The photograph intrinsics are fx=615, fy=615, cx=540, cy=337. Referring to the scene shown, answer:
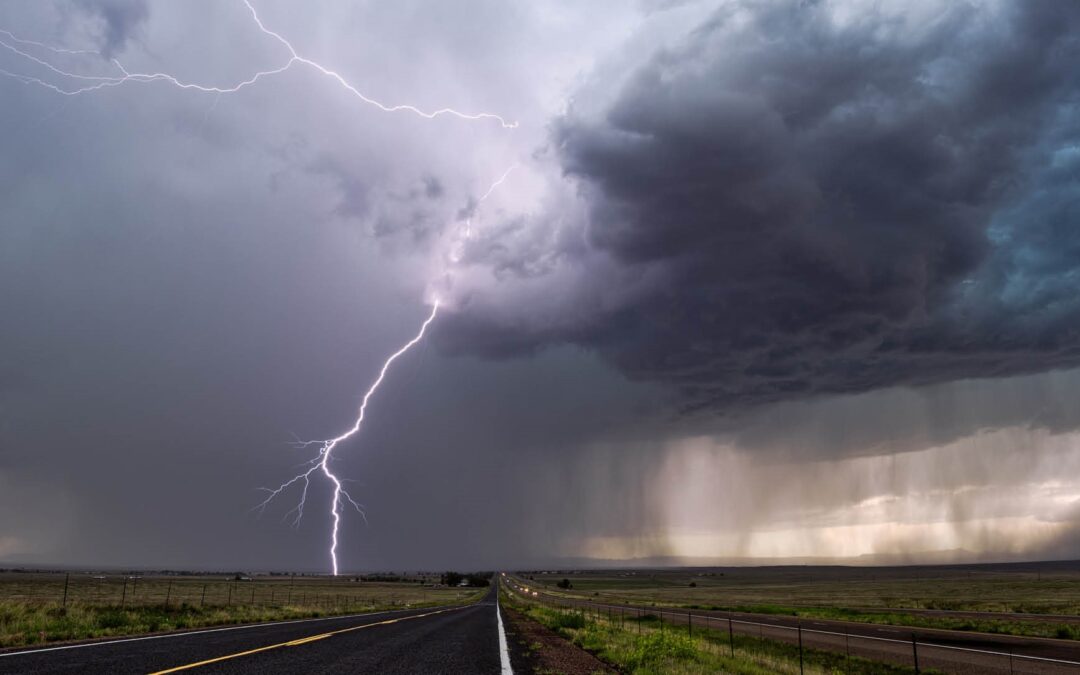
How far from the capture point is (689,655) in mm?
16562

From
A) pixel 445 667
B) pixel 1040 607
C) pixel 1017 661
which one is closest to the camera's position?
pixel 445 667

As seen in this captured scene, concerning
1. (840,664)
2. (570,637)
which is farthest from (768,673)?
(840,664)

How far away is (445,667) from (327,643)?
536 centimetres

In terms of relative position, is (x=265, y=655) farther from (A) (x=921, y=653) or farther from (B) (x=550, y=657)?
(A) (x=921, y=653)

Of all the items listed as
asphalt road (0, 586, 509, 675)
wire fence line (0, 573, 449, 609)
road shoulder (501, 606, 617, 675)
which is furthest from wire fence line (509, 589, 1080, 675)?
wire fence line (0, 573, 449, 609)

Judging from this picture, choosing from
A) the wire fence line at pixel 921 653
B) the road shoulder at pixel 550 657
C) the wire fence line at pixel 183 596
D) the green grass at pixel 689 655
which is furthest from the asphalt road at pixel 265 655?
the wire fence line at pixel 921 653

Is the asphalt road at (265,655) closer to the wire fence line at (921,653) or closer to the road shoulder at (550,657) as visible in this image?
the road shoulder at (550,657)

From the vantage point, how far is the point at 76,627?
1828 centimetres

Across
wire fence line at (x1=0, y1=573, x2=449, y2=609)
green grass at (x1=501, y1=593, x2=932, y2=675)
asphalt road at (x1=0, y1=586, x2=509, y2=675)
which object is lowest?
wire fence line at (x1=0, y1=573, x2=449, y2=609)

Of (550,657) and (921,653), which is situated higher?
(550,657)

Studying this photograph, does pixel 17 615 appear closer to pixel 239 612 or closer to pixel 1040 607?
pixel 239 612

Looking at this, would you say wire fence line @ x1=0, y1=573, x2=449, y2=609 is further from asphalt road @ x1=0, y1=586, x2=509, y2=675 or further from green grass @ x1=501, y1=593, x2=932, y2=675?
green grass @ x1=501, y1=593, x2=932, y2=675

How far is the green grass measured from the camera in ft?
50.1

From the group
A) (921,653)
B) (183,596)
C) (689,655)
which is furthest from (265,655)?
(183,596)
